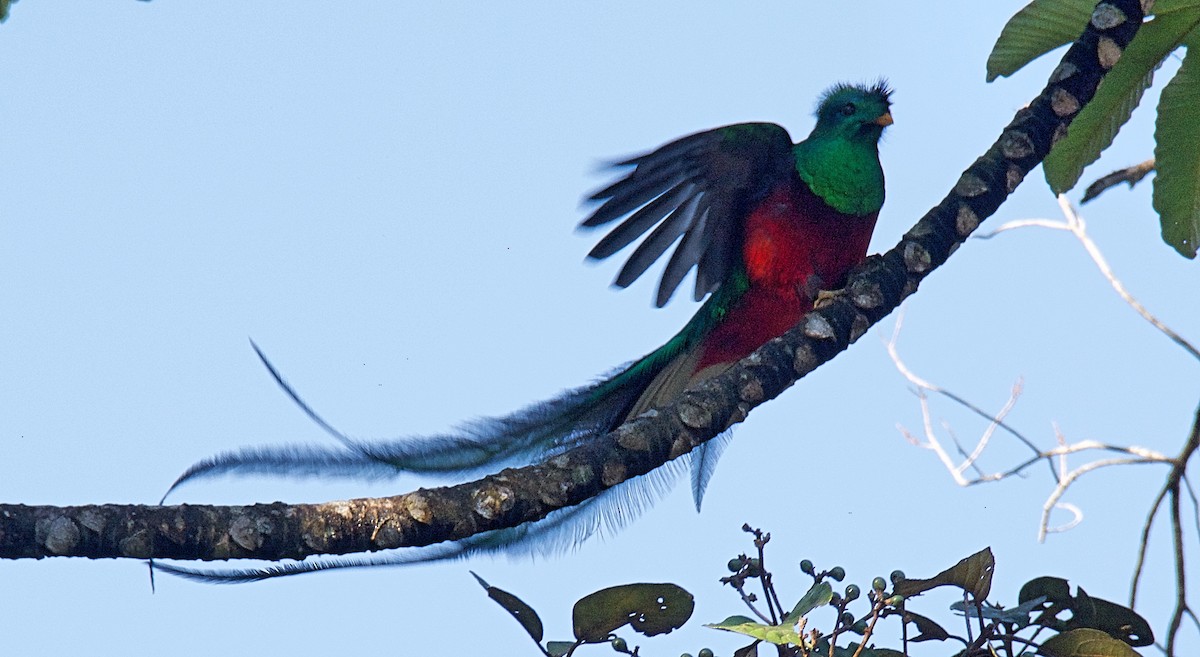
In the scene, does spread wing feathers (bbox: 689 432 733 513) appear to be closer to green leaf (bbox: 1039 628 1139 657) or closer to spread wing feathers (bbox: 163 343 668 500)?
spread wing feathers (bbox: 163 343 668 500)

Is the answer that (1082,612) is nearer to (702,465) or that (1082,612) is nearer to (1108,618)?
(1108,618)

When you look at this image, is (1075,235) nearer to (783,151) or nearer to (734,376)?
(783,151)

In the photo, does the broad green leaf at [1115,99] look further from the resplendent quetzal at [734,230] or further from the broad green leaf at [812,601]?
the broad green leaf at [812,601]

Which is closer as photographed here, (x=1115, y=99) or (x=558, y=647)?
(x=558, y=647)

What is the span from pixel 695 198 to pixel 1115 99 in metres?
1.27

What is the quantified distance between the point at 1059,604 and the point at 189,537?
147 cm

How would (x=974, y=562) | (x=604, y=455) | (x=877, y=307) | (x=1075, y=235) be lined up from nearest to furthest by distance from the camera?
(x=974, y=562), (x=604, y=455), (x=877, y=307), (x=1075, y=235)

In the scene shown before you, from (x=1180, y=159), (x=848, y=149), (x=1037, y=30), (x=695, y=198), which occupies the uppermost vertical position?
(x=848, y=149)

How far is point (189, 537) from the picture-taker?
2.00 metres

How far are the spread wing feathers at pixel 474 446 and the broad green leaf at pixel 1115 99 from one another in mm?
1236

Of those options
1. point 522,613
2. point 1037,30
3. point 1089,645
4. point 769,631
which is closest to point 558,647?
point 522,613

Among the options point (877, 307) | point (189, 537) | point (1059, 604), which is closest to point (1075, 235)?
point (877, 307)

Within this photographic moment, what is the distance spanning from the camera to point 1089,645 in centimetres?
180

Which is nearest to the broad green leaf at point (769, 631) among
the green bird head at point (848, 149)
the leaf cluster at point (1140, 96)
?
the leaf cluster at point (1140, 96)
